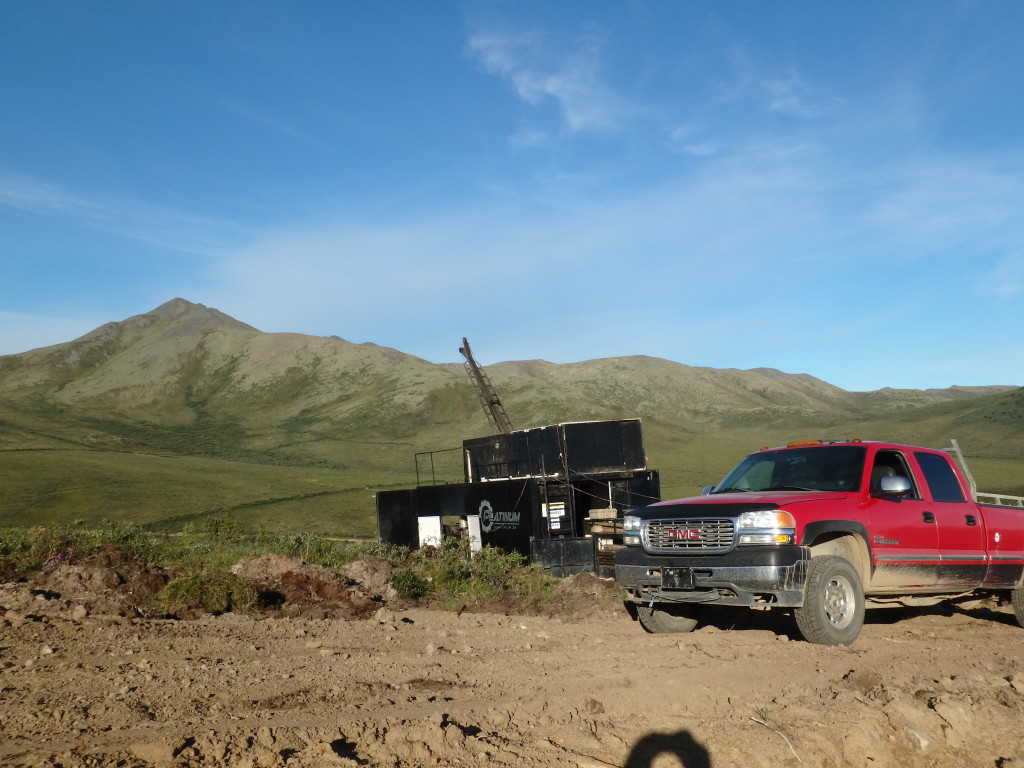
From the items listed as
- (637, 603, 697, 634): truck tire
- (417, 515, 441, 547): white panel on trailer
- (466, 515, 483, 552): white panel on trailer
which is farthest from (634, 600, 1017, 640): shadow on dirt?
(417, 515, 441, 547): white panel on trailer

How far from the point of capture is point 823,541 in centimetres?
827

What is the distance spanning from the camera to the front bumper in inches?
303

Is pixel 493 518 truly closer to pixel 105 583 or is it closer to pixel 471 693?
pixel 105 583

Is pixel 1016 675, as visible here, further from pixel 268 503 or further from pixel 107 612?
pixel 268 503

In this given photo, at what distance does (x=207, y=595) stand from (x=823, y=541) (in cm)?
654

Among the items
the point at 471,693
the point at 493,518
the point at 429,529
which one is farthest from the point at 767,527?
the point at 429,529

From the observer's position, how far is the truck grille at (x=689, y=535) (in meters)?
8.07

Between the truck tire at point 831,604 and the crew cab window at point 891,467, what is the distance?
4.32ft

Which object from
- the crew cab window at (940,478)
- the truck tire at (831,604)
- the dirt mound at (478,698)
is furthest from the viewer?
the crew cab window at (940,478)

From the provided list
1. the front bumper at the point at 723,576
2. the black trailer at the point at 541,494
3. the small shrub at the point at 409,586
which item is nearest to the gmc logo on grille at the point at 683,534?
the front bumper at the point at 723,576

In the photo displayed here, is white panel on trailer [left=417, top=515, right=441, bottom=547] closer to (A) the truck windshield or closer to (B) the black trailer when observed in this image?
(B) the black trailer

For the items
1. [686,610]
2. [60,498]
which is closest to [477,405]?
[60,498]

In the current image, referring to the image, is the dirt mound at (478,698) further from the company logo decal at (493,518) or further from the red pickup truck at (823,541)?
the company logo decal at (493,518)

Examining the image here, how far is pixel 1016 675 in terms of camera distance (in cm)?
679
